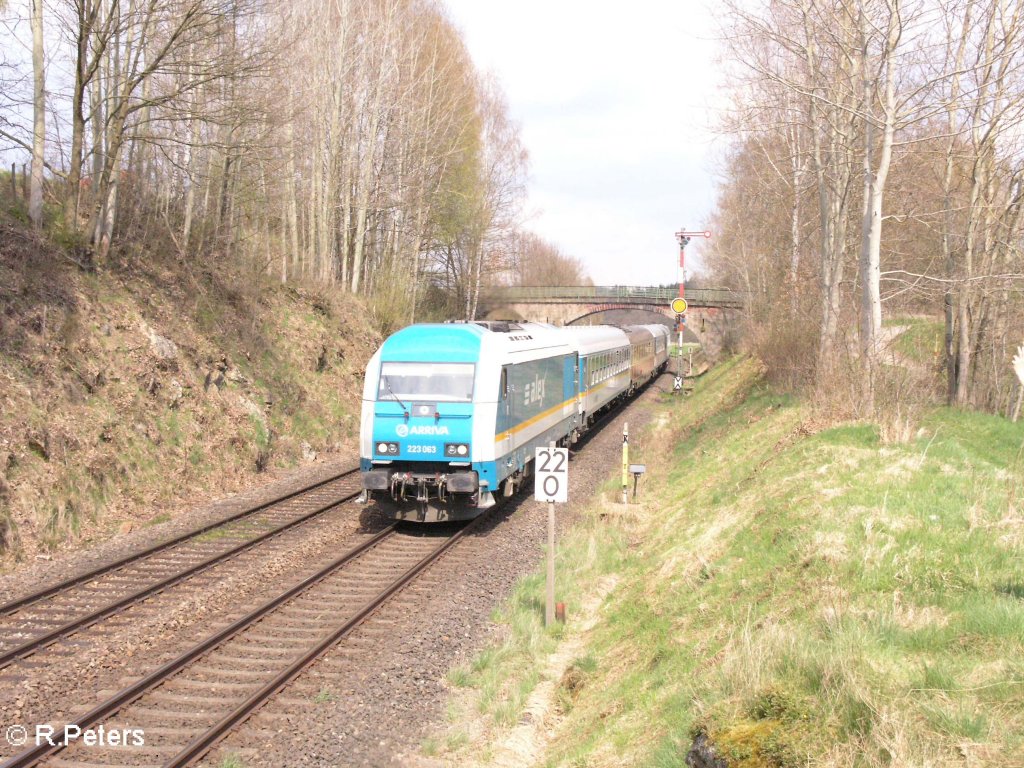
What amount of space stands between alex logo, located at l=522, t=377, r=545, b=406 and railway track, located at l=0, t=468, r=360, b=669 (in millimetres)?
3779

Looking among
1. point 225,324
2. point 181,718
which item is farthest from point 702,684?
point 225,324

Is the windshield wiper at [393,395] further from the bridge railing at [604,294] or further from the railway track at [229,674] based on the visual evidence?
the bridge railing at [604,294]

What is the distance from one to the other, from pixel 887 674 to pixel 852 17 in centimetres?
1122

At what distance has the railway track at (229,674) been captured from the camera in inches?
229

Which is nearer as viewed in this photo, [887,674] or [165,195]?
[887,674]

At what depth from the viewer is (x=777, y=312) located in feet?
79.2

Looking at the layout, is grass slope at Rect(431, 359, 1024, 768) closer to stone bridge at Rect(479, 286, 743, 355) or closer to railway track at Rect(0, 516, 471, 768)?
railway track at Rect(0, 516, 471, 768)

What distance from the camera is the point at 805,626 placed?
232 inches

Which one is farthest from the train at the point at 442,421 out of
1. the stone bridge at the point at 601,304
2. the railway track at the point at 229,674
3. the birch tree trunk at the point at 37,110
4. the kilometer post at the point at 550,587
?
the stone bridge at the point at 601,304

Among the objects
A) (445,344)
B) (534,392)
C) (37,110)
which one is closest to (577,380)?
(534,392)

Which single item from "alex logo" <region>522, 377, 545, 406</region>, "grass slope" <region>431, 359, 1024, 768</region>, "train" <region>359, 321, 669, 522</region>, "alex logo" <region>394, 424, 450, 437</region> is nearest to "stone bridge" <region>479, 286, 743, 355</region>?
"alex logo" <region>522, 377, 545, 406</region>

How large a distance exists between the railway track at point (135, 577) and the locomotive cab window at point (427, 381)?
8.67 feet

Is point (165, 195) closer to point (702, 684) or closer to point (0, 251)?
point (0, 251)

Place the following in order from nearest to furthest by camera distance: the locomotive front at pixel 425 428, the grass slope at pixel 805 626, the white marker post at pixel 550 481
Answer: the grass slope at pixel 805 626 → the white marker post at pixel 550 481 → the locomotive front at pixel 425 428
